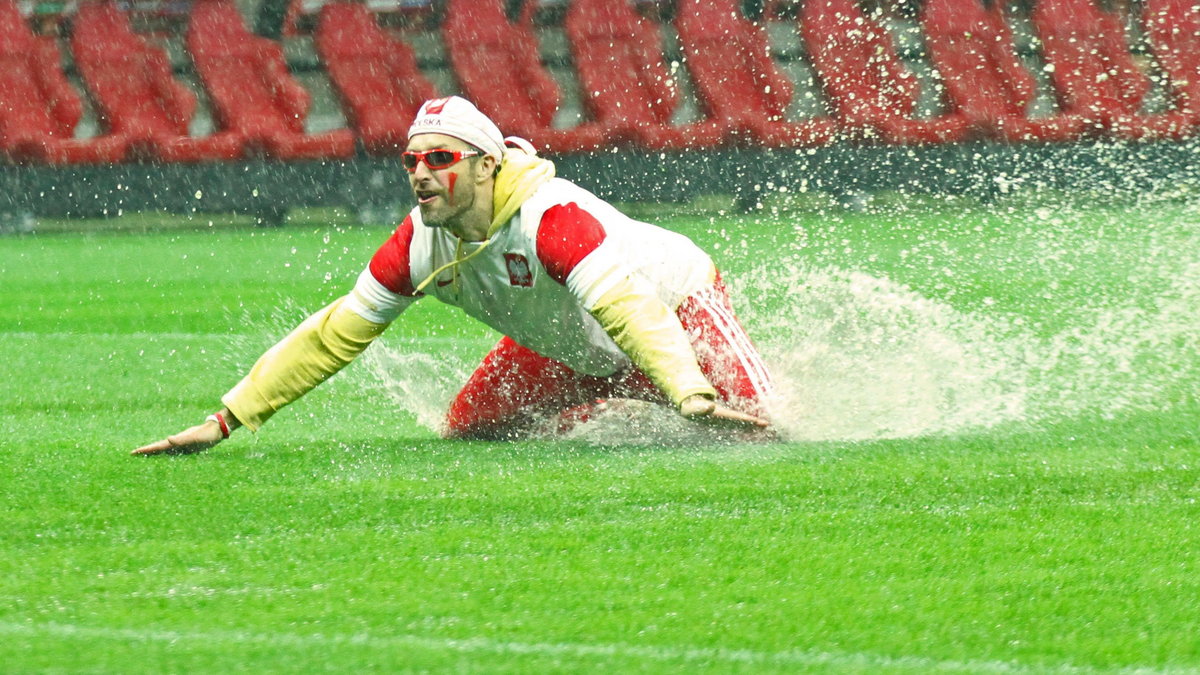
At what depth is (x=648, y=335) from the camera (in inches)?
246

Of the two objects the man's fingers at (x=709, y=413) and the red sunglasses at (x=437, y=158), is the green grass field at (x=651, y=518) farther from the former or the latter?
the red sunglasses at (x=437, y=158)

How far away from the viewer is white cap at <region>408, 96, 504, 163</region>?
6.42m

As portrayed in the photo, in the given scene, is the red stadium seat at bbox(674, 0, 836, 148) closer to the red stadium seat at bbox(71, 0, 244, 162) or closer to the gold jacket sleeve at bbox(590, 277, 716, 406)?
the red stadium seat at bbox(71, 0, 244, 162)

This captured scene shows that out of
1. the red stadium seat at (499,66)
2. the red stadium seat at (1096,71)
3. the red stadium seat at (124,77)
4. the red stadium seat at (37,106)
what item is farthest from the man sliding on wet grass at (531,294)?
the red stadium seat at (124,77)

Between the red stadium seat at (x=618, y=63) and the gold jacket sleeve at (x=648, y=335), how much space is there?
15.7 metres

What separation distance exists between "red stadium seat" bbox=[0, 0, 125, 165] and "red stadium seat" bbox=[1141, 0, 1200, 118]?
470 inches

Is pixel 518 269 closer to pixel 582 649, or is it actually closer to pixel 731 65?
pixel 582 649

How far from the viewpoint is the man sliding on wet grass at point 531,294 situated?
6.28 metres

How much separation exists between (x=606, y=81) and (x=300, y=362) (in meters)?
15.8

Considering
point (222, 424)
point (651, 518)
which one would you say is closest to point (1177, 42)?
point (222, 424)

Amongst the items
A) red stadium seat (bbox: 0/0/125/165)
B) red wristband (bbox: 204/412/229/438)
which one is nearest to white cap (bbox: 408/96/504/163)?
red wristband (bbox: 204/412/229/438)

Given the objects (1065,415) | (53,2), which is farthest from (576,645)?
(53,2)

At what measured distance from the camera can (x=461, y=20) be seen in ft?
74.2

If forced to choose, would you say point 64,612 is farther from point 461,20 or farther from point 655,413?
point 461,20
